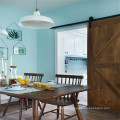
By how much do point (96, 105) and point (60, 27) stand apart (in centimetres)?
219

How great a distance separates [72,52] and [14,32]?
2067 mm

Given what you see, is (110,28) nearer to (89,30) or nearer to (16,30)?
(89,30)

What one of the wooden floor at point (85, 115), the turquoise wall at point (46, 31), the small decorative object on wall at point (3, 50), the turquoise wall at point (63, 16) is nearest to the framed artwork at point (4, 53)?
the small decorative object on wall at point (3, 50)

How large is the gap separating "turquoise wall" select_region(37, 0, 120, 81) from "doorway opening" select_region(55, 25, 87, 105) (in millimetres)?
193

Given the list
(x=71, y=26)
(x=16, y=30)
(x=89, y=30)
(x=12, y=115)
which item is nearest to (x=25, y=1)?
(x=16, y=30)

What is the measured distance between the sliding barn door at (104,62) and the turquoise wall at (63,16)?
26 cm

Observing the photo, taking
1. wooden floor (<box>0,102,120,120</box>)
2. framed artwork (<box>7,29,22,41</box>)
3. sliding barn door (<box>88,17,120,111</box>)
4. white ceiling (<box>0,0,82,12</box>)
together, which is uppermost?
white ceiling (<box>0,0,82,12</box>)

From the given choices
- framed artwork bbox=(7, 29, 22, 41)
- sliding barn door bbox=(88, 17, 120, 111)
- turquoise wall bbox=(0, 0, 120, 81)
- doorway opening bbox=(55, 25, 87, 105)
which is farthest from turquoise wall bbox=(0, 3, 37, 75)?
sliding barn door bbox=(88, 17, 120, 111)

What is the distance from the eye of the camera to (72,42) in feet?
19.4

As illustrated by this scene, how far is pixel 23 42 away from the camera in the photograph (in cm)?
491

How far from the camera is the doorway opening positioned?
495 cm

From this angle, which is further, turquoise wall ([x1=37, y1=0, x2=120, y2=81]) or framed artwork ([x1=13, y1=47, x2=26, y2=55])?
framed artwork ([x1=13, y1=47, x2=26, y2=55])

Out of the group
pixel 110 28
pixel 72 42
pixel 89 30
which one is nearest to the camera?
pixel 110 28

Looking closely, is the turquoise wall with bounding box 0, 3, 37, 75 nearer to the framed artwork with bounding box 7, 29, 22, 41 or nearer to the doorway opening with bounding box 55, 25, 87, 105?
the framed artwork with bounding box 7, 29, 22, 41
